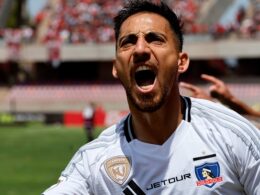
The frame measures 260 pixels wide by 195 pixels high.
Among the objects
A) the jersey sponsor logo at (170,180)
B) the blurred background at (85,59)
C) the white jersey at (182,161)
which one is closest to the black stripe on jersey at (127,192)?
the white jersey at (182,161)

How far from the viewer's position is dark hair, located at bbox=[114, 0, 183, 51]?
328cm

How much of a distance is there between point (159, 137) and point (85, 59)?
1609 inches

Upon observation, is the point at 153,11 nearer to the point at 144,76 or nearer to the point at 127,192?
the point at 144,76

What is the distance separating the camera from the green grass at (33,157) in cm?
1431

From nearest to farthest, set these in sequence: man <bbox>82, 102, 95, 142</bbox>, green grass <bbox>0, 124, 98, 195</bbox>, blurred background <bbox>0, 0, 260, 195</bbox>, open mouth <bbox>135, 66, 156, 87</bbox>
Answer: open mouth <bbox>135, 66, 156, 87</bbox>, green grass <bbox>0, 124, 98, 195</bbox>, man <bbox>82, 102, 95, 142</bbox>, blurred background <bbox>0, 0, 260, 195</bbox>

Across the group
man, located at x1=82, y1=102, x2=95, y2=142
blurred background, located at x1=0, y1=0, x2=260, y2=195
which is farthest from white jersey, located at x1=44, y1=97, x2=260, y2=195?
blurred background, located at x1=0, y1=0, x2=260, y2=195

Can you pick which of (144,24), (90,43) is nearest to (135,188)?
(144,24)

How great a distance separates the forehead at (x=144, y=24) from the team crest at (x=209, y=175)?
0.65 meters

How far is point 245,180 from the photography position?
301 centimetres

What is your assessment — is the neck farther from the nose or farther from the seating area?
the seating area

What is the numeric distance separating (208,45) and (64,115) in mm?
9134

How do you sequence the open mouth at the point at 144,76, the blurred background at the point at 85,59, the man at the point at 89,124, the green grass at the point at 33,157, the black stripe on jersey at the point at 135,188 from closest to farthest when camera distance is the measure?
the open mouth at the point at 144,76, the black stripe on jersey at the point at 135,188, the green grass at the point at 33,157, the man at the point at 89,124, the blurred background at the point at 85,59

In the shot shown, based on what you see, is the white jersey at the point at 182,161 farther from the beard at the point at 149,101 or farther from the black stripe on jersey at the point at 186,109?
the beard at the point at 149,101

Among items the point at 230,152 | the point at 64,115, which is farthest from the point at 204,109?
the point at 64,115
